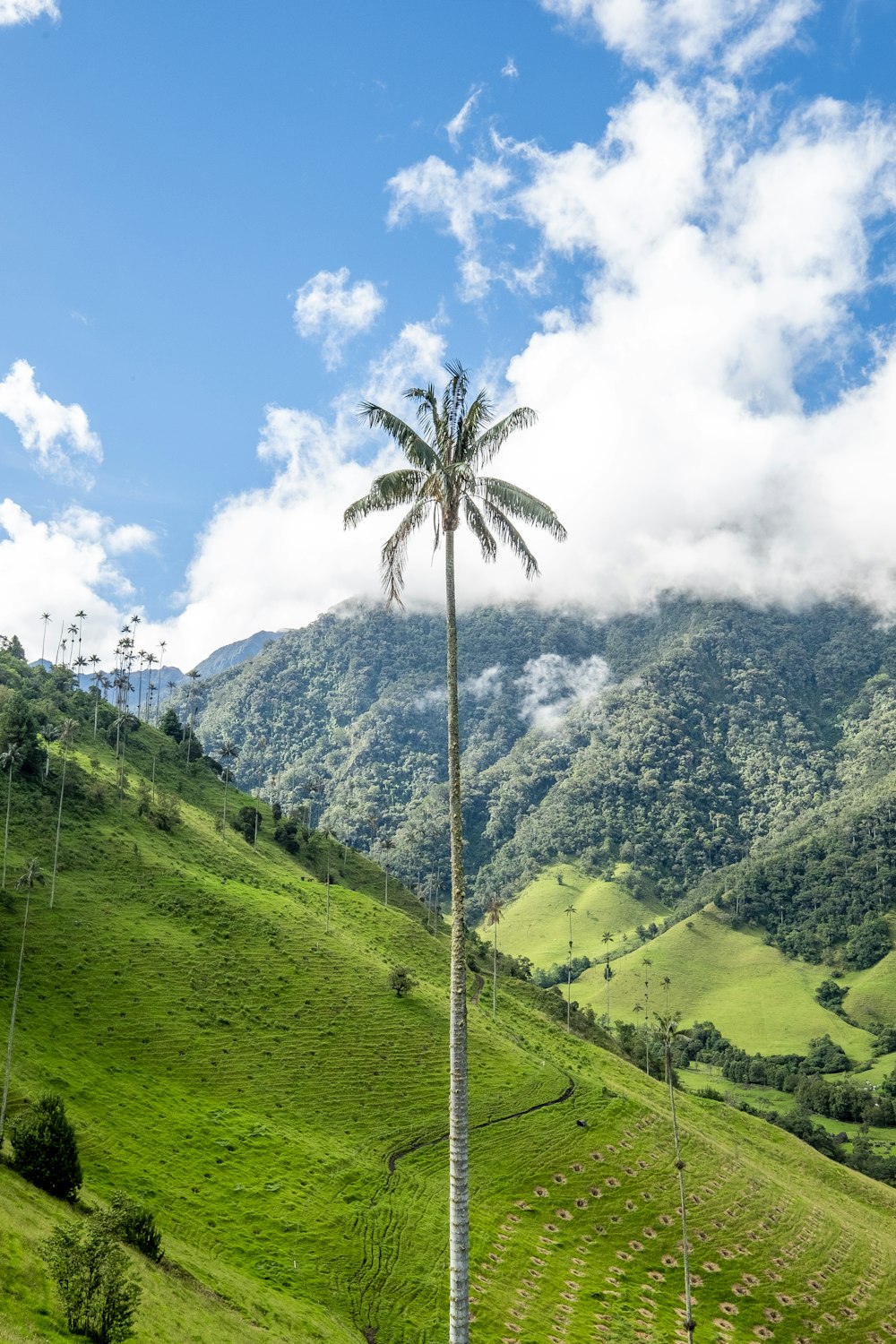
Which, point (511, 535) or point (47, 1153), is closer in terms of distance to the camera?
point (511, 535)

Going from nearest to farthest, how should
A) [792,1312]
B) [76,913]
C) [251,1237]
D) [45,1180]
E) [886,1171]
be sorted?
[45,1180], [251,1237], [792,1312], [76,913], [886,1171]

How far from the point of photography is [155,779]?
149125 mm

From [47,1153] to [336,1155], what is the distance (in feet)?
91.2

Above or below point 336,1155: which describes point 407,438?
above

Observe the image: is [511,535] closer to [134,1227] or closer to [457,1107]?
[457,1107]

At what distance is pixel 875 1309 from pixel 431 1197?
112ft

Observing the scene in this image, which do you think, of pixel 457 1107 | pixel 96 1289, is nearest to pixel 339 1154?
pixel 96 1289

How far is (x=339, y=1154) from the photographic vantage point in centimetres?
6391

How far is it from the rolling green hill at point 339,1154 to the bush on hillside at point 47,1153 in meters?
1.94

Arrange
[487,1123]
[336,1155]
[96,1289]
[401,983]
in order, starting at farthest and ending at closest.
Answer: [401,983]
[487,1123]
[336,1155]
[96,1289]

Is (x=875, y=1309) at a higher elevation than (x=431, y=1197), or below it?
below

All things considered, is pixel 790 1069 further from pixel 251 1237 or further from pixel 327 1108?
pixel 251 1237

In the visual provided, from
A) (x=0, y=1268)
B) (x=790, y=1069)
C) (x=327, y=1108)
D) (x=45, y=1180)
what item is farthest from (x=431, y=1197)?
(x=790, y=1069)

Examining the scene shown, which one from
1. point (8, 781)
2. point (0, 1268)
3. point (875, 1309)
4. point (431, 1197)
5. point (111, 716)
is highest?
point (111, 716)
